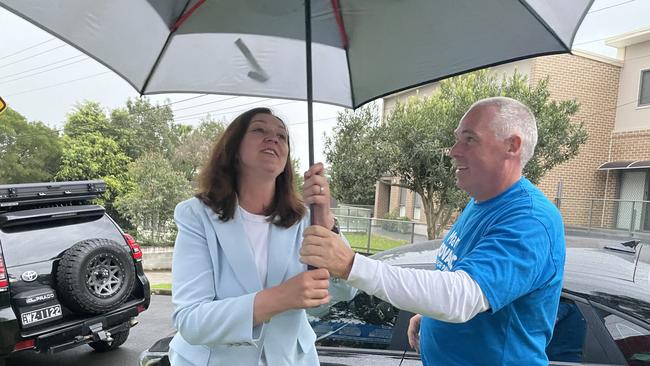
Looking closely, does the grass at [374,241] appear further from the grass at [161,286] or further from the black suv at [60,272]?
the black suv at [60,272]

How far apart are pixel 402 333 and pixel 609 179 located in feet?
46.4

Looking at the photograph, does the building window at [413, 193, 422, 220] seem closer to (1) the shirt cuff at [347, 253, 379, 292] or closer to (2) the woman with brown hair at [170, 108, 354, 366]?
(2) the woman with brown hair at [170, 108, 354, 366]

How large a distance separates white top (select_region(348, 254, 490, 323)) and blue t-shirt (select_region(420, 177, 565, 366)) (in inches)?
2.1

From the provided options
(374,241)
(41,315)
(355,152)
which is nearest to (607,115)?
(355,152)

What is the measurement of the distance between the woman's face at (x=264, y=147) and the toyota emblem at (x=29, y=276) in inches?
139

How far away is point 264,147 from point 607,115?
15.3 meters

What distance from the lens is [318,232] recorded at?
46.9 inches

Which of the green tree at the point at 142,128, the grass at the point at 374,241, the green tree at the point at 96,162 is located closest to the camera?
the grass at the point at 374,241

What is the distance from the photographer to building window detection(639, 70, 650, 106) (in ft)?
42.6

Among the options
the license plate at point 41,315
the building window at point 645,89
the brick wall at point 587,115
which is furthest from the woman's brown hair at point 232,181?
the building window at point 645,89

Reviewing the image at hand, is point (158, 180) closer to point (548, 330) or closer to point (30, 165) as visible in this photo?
point (30, 165)

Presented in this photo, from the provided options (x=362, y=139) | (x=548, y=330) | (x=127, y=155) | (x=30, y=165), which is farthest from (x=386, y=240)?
(x=30, y=165)

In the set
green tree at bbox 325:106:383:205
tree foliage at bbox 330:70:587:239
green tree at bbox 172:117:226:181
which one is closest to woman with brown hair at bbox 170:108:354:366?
tree foliage at bbox 330:70:587:239

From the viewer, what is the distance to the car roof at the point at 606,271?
7.16 ft
